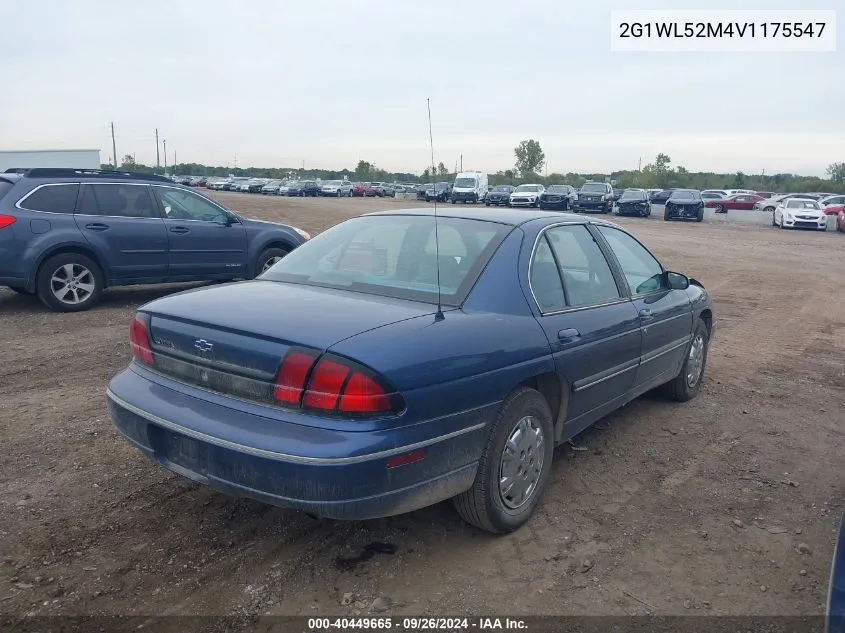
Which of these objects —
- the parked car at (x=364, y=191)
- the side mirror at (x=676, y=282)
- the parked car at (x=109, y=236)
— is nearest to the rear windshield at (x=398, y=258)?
the side mirror at (x=676, y=282)

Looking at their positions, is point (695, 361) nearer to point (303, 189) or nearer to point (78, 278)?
point (78, 278)

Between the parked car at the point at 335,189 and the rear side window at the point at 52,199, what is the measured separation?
54.0m

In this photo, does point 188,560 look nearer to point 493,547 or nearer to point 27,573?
point 27,573

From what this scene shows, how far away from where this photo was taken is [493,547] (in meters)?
3.54

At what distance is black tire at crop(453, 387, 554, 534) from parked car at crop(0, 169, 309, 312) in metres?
6.82

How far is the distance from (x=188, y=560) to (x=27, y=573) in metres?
0.67

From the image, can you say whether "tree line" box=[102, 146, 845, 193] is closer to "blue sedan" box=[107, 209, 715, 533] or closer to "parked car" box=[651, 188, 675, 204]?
"parked car" box=[651, 188, 675, 204]

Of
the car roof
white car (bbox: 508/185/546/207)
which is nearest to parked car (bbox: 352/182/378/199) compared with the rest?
white car (bbox: 508/185/546/207)

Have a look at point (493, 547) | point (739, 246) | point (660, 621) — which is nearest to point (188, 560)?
point (493, 547)

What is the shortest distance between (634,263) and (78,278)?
6609 millimetres

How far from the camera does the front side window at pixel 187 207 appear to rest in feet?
31.1

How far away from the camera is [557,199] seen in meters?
37.7

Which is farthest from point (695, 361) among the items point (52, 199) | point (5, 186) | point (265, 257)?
point (5, 186)

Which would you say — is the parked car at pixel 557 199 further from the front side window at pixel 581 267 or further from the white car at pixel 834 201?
the front side window at pixel 581 267
